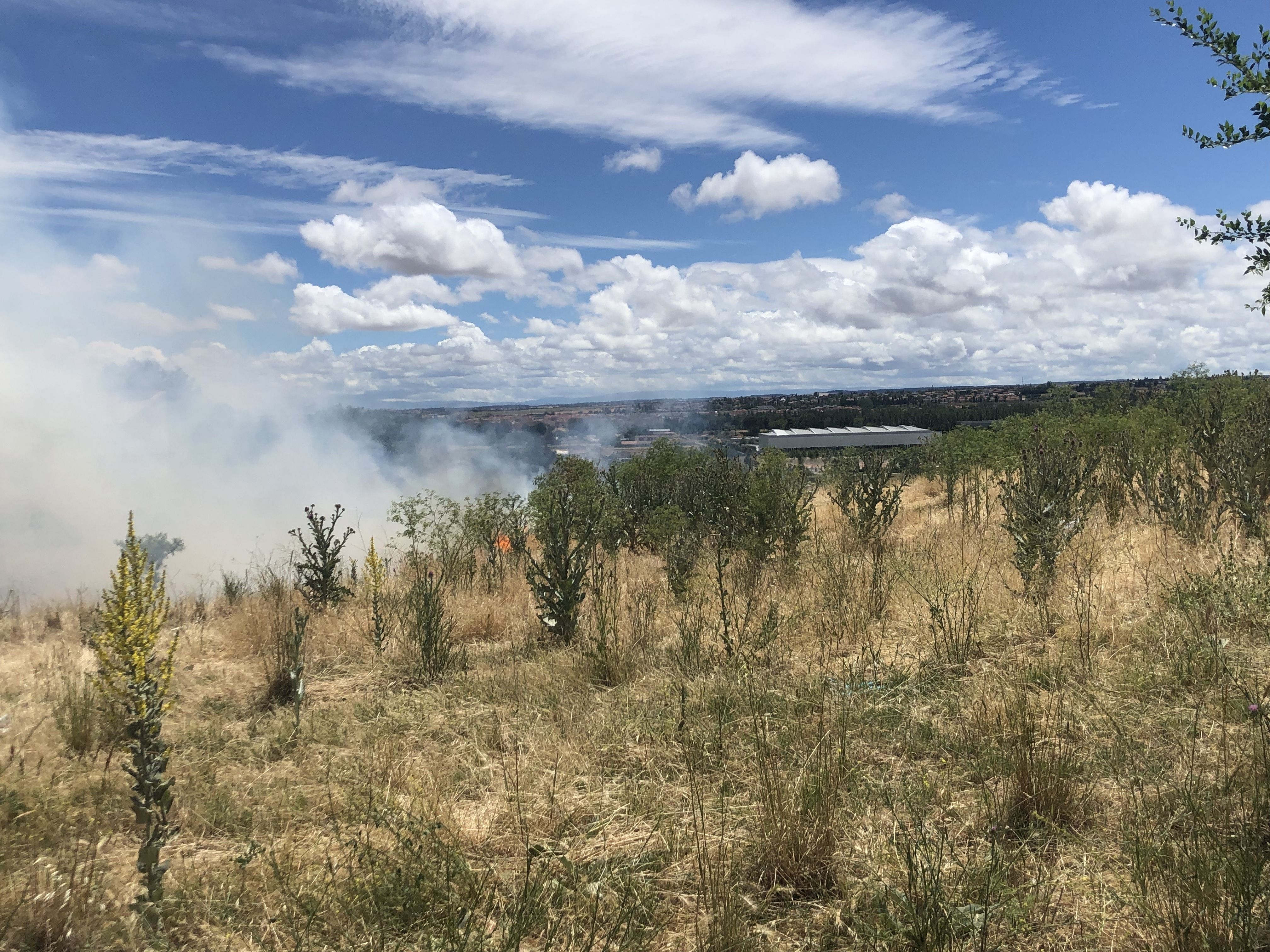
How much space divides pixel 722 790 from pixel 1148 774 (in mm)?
1799

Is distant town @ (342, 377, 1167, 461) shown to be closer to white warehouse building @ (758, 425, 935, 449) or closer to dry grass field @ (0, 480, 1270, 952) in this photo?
white warehouse building @ (758, 425, 935, 449)

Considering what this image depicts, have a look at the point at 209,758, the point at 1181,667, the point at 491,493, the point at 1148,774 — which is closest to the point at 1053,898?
the point at 1148,774

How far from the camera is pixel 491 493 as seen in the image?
39.0 ft

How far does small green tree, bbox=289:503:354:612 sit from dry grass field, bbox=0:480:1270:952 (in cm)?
261

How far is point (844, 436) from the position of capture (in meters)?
62.3

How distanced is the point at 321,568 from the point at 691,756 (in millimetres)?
6802

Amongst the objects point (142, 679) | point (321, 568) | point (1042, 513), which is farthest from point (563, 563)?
point (1042, 513)

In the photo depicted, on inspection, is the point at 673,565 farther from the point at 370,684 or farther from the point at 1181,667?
the point at 1181,667

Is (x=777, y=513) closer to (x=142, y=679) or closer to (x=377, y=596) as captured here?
(x=377, y=596)

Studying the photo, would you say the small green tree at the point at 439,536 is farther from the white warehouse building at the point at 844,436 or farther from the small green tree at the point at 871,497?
the white warehouse building at the point at 844,436

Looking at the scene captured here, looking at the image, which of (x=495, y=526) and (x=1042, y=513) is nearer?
(x=1042, y=513)

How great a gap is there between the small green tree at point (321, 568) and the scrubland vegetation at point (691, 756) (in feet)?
2.94

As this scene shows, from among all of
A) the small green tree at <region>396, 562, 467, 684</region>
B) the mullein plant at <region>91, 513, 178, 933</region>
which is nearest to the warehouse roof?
the small green tree at <region>396, 562, 467, 684</region>

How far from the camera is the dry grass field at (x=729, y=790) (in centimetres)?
243
